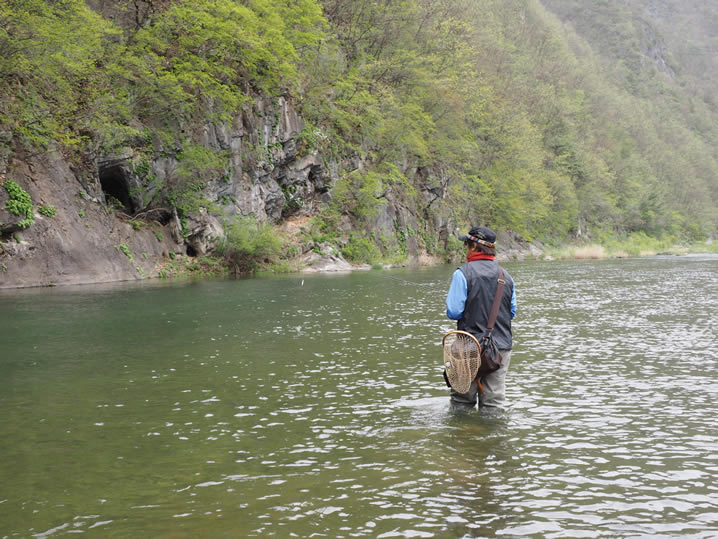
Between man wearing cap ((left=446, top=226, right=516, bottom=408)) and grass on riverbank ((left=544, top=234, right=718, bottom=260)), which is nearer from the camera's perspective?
man wearing cap ((left=446, top=226, right=516, bottom=408))

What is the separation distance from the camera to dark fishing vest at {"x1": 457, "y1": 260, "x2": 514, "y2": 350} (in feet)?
25.5

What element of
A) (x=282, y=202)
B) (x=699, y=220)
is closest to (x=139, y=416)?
(x=282, y=202)

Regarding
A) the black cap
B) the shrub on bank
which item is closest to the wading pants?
the black cap

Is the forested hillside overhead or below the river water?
overhead

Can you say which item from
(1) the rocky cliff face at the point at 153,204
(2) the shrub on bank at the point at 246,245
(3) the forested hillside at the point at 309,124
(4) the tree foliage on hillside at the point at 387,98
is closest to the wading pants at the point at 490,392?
(4) the tree foliage on hillside at the point at 387,98

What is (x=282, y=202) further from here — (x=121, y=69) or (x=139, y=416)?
(x=139, y=416)

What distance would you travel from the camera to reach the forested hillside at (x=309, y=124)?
27.7m

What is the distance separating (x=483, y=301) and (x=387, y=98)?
43231 millimetres

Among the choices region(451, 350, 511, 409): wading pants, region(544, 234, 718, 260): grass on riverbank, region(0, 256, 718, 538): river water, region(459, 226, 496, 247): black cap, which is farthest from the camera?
region(544, 234, 718, 260): grass on riverbank

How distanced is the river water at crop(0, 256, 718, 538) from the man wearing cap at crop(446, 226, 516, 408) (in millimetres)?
277

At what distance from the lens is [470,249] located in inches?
320

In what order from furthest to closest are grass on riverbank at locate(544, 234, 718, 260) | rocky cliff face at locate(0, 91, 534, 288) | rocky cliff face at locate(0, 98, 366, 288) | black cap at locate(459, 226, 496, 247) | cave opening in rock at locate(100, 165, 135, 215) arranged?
grass on riverbank at locate(544, 234, 718, 260), cave opening in rock at locate(100, 165, 135, 215), rocky cliff face at locate(0, 91, 534, 288), rocky cliff face at locate(0, 98, 366, 288), black cap at locate(459, 226, 496, 247)

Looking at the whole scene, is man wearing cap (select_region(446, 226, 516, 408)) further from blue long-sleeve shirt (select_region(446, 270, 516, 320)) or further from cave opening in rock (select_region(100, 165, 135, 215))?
cave opening in rock (select_region(100, 165, 135, 215))

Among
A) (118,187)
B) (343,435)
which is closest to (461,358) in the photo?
(343,435)
